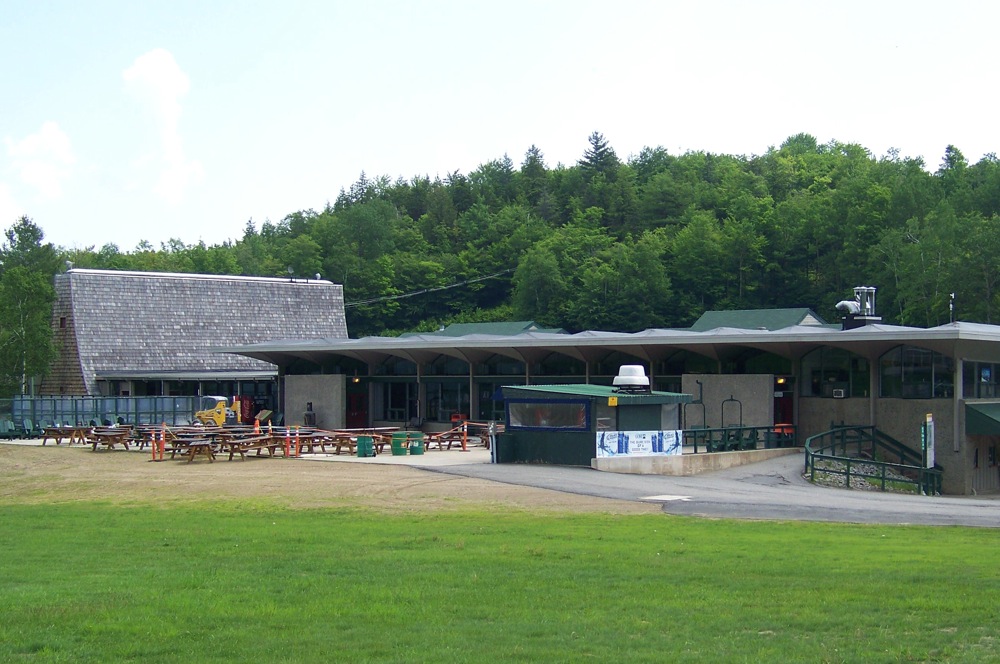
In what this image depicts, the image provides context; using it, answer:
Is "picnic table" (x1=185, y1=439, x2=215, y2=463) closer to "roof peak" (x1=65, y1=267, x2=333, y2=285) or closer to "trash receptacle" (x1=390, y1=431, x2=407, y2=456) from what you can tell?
"trash receptacle" (x1=390, y1=431, x2=407, y2=456)

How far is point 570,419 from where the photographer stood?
1243 inches

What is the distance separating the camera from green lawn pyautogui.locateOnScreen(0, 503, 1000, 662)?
9211mm

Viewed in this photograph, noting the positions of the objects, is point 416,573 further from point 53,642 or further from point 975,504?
point 975,504

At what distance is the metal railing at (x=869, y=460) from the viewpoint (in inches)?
1223

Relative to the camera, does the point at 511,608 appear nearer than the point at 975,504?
Yes

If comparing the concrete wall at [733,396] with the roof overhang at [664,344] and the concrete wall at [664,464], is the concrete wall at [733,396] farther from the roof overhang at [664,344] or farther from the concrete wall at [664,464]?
the concrete wall at [664,464]

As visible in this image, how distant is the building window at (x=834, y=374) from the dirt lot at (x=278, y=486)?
15.8 metres

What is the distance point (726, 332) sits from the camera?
3938cm

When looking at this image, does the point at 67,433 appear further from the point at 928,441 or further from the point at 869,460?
the point at 928,441

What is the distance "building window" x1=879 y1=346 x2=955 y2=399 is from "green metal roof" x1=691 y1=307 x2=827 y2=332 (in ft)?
95.7

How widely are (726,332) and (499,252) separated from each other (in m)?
84.5

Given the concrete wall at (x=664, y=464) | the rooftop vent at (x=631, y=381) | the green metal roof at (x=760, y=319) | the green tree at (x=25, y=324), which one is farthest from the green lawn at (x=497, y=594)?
the green metal roof at (x=760, y=319)

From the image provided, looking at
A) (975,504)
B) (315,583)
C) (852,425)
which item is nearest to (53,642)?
(315,583)

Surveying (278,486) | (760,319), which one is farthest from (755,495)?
(760,319)
